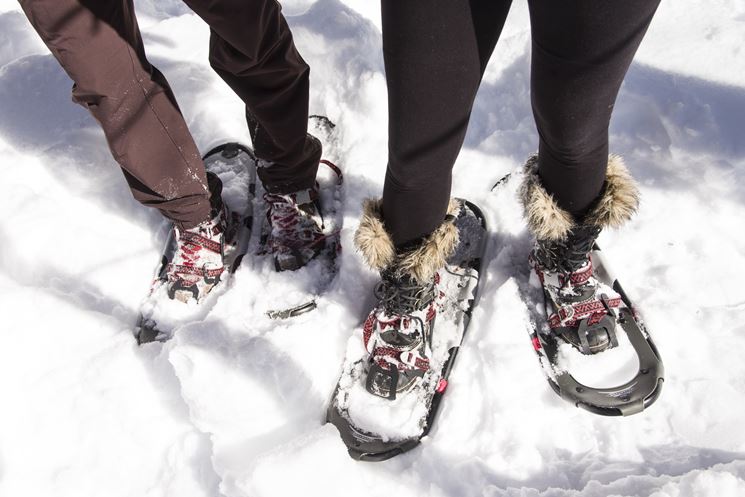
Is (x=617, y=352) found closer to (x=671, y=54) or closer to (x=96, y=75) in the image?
(x=671, y=54)

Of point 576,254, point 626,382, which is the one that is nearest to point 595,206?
point 576,254

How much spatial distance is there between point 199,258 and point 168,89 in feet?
1.78

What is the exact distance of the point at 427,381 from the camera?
1399mm

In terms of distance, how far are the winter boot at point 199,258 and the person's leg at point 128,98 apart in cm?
6

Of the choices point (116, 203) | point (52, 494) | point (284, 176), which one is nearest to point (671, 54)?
point (284, 176)

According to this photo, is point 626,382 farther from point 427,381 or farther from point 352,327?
point 352,327

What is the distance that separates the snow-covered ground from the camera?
127 centimetres

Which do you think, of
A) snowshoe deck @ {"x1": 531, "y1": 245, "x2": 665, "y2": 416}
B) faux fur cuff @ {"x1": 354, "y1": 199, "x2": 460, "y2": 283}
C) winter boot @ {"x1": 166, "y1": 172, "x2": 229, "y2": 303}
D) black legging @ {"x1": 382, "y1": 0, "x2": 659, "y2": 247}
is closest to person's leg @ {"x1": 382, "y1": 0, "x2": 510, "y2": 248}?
black legging @ {"x1": 382, "y1": 0, "x2": 659, "y2": 247}

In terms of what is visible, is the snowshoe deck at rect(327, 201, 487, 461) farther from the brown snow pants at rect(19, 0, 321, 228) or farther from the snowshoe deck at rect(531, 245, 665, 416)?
the brown snow pants at rect(19, 0, 321, 228)

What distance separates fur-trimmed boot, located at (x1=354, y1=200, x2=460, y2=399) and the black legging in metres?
0.12

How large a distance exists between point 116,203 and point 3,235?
40cm

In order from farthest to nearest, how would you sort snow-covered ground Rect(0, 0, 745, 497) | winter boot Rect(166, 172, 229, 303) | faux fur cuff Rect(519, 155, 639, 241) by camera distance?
1. winter boot Rect(166, 172, 229, 303)
2. snow-covered ground Rect(0, 0, 745, 497)
3. faux fur cuff Rect(519, 155, 639, 241)

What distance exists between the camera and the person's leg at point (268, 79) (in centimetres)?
118

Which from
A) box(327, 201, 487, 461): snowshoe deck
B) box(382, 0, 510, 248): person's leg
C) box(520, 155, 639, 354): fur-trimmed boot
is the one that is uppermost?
box(382, 0, 510, 248): person's leg
